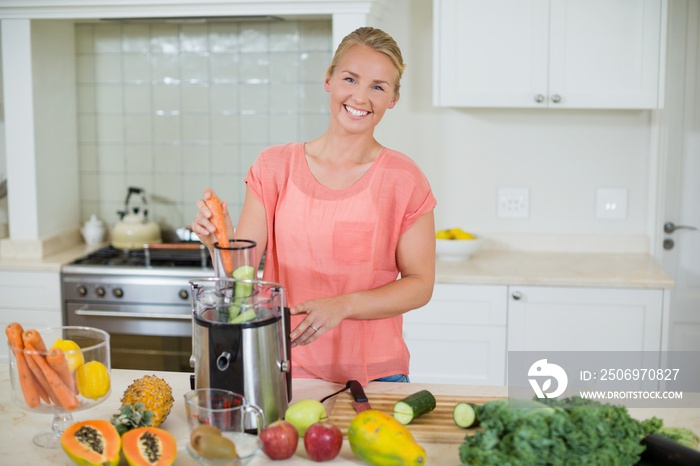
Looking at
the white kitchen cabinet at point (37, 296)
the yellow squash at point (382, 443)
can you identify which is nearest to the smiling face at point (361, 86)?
the yellow squash at point (382, 443)

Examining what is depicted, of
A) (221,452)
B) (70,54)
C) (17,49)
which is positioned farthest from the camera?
(70,54)

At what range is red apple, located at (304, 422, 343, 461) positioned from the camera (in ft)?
4.51

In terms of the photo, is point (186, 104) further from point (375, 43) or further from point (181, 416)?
point (181, 416)

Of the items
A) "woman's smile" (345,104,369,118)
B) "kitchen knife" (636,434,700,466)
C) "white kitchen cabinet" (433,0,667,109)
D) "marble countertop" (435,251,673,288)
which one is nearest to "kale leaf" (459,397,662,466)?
"kitchen knife" (636,434,700,466)

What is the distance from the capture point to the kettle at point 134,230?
3.60 metres

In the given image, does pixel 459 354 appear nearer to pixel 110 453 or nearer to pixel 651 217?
pixel 651 217

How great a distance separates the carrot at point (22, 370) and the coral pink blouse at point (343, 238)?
677mm

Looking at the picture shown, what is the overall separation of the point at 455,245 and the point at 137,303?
52.1 inches

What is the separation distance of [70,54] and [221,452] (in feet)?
9.57

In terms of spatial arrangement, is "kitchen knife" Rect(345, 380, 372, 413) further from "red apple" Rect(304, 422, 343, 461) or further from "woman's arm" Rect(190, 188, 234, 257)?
"woman's arm" Rect(190, 188, 234, 257)

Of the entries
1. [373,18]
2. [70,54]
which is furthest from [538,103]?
[70,54]

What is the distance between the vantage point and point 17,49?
3.39 meters

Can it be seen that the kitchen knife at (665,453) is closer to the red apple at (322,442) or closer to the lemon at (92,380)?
the red apple at (322,442)

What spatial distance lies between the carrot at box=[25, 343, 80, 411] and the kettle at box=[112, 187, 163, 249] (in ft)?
7.34
